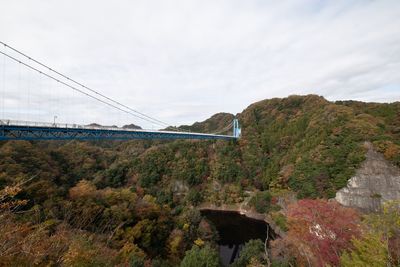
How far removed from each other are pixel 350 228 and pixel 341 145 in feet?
52.5

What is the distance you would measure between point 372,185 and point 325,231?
41.5 ft

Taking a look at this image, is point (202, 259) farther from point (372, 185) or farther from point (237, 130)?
point (237, 130)

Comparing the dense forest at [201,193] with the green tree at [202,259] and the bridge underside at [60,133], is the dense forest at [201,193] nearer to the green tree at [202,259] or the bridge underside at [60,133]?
the green tree at [202,259]

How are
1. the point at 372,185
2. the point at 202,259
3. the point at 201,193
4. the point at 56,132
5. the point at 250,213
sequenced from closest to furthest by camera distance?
the point at 202,259
the point at 56,132
the point at 372,185
the point at 250,213
the point at 201,193

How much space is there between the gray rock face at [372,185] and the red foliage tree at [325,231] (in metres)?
8.80

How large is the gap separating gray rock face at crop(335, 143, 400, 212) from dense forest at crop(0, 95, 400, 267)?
2.05 ft

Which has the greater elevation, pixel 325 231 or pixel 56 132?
pixel 56 132

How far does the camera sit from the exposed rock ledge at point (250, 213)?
21.0 m

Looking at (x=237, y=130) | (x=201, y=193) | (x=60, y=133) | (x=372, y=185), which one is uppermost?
(x=237, y=130)

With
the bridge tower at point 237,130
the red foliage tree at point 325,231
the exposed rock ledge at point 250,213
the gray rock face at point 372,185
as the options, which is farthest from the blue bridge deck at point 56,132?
the bridge tower at point 237,130

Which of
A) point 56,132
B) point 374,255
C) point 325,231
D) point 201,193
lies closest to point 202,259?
point 325,231

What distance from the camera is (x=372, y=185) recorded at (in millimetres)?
19062

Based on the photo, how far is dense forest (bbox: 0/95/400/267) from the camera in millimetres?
5160

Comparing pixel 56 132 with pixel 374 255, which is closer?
pixel 374 255
